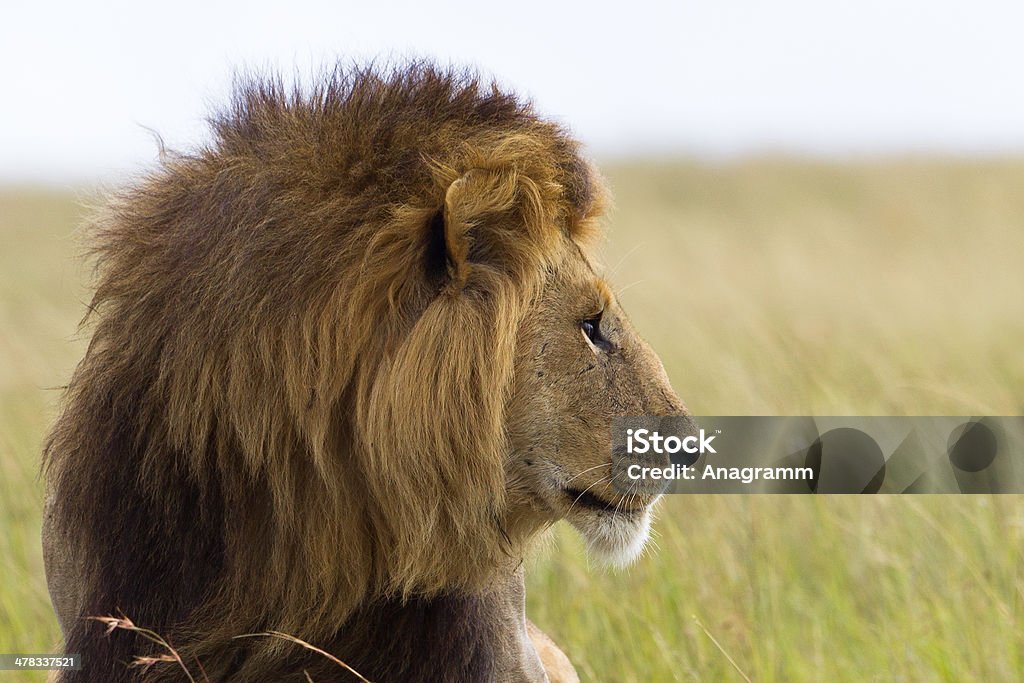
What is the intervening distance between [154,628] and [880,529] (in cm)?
388

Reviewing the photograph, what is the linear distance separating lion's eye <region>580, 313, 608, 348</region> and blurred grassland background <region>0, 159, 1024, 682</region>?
42 centimetres

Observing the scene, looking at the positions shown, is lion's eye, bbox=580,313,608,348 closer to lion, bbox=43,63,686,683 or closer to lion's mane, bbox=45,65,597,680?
lion, bbox=43,63,686,683

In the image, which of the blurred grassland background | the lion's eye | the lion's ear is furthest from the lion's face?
the blurred grassland background

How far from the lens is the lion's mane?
271 cm

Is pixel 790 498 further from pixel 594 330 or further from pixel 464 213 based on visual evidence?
pixel 464 213

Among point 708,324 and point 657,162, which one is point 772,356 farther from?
point 657,162

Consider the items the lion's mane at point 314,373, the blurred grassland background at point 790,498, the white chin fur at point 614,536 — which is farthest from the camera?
the blurred grassland background at point 790,498

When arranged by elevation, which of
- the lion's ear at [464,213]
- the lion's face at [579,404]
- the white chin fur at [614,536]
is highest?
the lion's ear at [464,213]

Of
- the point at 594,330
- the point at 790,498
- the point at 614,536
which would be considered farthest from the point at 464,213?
the point at 790,498

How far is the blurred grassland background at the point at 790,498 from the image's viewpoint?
15.3 ft

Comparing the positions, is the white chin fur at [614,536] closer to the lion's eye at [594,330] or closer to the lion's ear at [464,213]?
the lion's eye at [594,330]

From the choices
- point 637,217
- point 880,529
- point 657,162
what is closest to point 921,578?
point 880,529

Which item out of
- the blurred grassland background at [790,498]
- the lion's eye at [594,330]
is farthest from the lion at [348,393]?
the blurred grassland background at [790,498]

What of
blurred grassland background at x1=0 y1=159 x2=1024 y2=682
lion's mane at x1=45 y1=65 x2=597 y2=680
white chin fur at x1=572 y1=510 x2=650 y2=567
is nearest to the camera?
lion's mane at x1=45 y1=65 x2=597 y2=680
